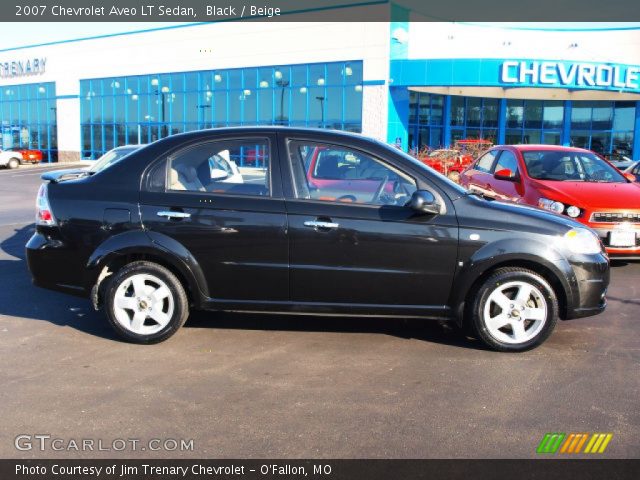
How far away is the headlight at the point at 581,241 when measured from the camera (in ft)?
16.0

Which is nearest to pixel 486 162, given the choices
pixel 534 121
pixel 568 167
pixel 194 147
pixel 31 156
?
pixel 568 167

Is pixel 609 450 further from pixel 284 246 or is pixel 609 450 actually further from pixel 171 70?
pixel 171 70

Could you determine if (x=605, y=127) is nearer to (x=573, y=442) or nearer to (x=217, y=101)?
(x=217, y=101)

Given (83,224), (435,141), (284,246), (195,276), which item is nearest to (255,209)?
(284,246)

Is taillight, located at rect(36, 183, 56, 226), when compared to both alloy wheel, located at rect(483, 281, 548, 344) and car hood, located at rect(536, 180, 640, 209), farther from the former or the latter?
car hood, located at rect(536, 180, 640, 209)

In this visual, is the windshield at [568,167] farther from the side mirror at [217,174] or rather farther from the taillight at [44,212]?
the taillight at [44,212]

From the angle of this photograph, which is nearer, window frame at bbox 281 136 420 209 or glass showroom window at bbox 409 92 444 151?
window frame at bbox 281 136 420 209

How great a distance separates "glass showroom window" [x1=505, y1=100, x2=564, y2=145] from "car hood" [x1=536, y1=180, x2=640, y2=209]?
27.5m

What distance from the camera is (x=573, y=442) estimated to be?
11.3 feet

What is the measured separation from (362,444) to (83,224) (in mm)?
3012

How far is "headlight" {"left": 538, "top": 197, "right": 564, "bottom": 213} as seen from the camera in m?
7.91

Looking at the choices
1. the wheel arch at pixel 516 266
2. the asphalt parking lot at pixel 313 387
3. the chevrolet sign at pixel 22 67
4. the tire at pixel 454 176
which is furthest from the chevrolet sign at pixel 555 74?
the chevrolet sign at pixel 22 67

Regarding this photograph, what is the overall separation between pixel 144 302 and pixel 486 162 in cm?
729

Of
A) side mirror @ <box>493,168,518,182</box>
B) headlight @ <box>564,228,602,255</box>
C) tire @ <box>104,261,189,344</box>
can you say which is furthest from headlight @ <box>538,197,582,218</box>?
tire @ <box>104,261,189,344</box>
